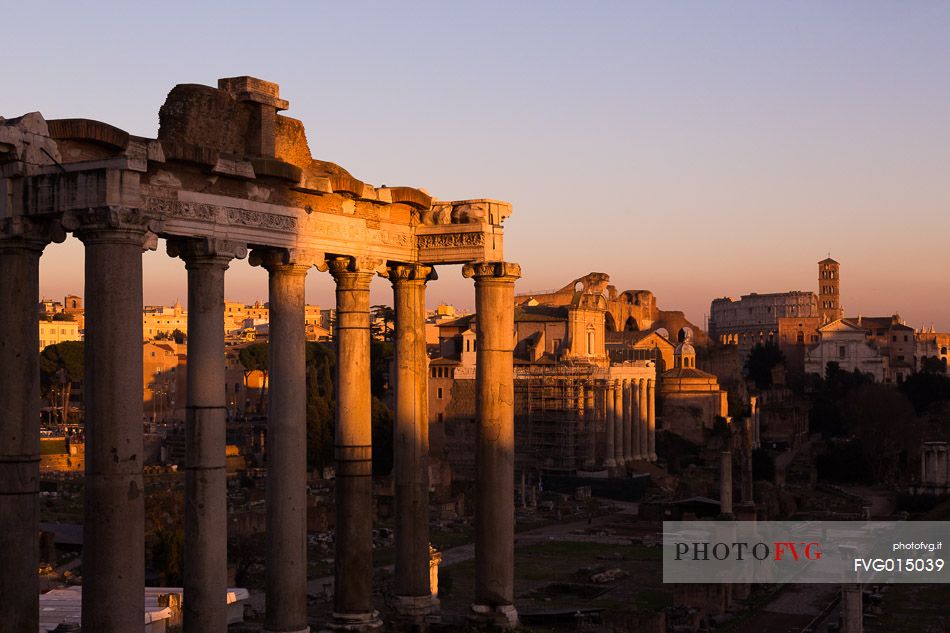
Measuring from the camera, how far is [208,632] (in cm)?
1112

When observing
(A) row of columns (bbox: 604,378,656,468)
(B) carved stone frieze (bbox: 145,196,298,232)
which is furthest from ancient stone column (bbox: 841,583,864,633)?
(A) row of columns (bbox: 604,378,656,468)

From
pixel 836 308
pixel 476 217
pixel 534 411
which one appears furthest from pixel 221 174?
pixel 836 308

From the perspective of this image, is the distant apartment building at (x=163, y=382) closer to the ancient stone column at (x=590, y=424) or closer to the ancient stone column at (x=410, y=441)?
the ancient stone column at (x=590, y=424)

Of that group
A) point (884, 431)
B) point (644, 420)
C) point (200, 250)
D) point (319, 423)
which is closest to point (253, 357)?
point (644, 420)

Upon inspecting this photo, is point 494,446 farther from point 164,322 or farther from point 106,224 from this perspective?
point 164,322

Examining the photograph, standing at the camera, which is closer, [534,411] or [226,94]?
[226,94]

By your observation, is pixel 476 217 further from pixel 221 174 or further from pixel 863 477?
pixel 863 477

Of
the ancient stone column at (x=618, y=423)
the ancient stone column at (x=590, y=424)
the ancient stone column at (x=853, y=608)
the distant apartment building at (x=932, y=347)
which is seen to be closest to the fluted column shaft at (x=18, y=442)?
the ancient stone column at (x=853, y=608)

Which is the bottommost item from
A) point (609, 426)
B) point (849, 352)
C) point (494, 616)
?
point (609, 426)

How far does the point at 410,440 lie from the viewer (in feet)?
47.0

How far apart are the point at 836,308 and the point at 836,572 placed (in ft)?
383

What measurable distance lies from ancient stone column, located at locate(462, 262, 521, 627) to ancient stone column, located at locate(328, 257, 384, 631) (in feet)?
3.75

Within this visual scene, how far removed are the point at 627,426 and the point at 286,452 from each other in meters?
66.3

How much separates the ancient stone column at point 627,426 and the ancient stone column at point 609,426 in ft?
6.59
